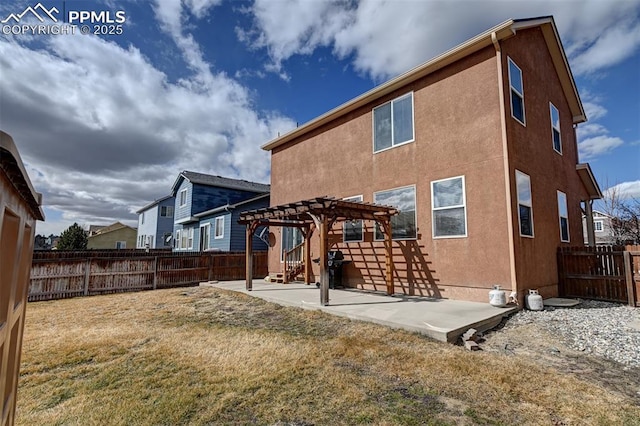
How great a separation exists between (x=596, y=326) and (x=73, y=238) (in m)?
30.9

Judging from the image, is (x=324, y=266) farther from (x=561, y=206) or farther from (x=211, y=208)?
(x=211, y=208)

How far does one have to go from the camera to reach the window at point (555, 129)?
10.0 m

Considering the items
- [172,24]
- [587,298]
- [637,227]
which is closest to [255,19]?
→ [172,24]

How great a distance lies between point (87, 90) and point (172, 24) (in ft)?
16.5

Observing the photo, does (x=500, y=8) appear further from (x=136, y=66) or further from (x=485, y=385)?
(x=136, y=66)

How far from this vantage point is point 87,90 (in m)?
11.6

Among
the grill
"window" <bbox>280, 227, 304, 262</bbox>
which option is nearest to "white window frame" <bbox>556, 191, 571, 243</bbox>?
the grill

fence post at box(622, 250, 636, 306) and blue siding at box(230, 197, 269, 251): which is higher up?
blue siding at box(230, 197, 269, 251)

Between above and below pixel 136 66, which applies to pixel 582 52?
above

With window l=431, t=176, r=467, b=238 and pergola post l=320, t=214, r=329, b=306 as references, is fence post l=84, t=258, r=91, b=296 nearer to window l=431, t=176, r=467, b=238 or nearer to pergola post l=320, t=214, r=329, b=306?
pergola post l=320, t=214, r=329, b=306

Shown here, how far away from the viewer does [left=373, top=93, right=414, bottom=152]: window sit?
357 inches

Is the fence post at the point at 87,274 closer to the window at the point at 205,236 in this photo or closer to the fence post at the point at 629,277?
the window at the point at 205,236

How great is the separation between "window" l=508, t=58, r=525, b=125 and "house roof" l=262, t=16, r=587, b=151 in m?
0.90

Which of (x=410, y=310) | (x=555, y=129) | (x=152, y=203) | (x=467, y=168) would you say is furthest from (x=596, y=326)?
(x=152, y=203)
